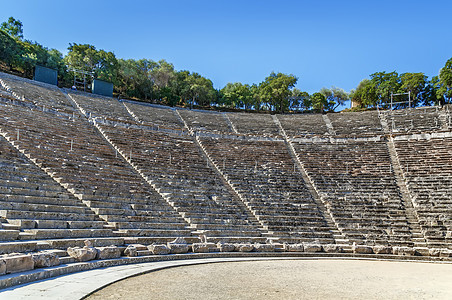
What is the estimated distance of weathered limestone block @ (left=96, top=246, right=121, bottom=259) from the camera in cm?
845

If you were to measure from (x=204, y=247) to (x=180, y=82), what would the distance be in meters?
30.7

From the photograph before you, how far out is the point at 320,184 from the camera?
18.2m

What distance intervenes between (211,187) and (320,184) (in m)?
5.83

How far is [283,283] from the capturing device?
736 cm

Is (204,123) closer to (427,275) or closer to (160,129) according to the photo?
(160,129)

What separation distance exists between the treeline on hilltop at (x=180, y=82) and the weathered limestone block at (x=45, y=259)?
2690cm

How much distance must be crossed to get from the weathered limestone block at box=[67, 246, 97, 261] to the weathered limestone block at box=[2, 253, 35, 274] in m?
1.42

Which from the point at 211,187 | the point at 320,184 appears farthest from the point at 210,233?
the point at 320,184

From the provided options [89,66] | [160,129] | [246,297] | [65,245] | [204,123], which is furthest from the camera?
[89,66]

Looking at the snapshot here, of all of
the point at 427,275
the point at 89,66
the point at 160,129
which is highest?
the point at 89,66

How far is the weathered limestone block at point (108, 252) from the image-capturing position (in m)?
8.45

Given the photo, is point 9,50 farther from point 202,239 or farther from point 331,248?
point 331,248

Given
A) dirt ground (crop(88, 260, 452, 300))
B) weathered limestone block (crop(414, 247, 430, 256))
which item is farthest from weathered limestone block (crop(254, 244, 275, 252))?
weathered limestone block (crop(414, 247, 430, 256))

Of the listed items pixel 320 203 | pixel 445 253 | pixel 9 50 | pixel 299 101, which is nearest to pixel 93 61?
pixel 9 50
